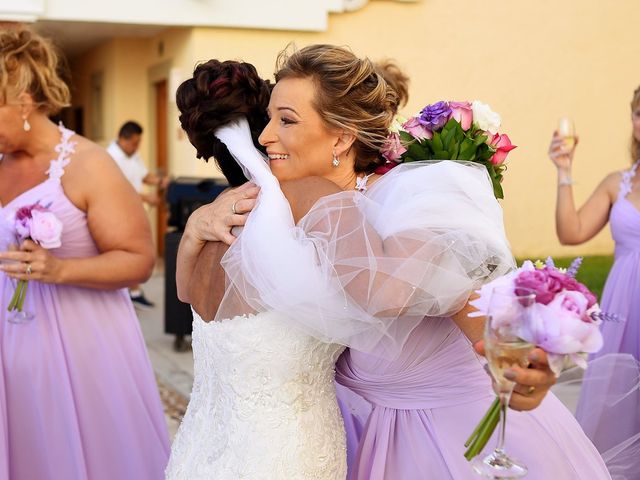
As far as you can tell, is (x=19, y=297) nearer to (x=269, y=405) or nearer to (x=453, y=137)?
(x=269, y=405)

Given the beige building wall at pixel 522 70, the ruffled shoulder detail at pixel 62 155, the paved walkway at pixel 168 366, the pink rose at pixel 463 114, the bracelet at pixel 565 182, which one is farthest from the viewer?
the beige building wall at pixel 522 70

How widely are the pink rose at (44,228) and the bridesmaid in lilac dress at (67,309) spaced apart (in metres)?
0.06

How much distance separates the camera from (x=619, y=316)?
4129mm

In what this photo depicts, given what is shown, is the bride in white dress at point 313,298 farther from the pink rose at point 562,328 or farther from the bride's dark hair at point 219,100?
the pink rose at point 562,328

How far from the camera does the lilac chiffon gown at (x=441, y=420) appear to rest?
260cm

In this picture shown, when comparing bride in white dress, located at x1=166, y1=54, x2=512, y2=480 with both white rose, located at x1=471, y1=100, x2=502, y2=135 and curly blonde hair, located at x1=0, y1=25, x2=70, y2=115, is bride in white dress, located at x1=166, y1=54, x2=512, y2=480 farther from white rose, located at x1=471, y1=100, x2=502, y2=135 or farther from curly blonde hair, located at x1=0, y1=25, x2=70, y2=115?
curly blonde hair, located at x1=0, y1=25, x2=70, y2=115

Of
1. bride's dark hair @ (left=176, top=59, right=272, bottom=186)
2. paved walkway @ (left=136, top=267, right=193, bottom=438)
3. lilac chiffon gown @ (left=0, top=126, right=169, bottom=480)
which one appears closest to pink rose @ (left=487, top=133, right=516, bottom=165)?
bride's dark hair @ (left=176, top=59, right=272, bottom=186)

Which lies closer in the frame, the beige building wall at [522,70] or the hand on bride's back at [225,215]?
the hand on bride's back at [225,215]

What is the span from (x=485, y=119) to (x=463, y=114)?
64mm

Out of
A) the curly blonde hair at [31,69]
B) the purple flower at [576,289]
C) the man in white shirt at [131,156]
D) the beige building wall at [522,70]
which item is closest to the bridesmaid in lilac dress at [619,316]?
the purple flower at [576,289]

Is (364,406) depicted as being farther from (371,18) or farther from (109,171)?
(371,18)

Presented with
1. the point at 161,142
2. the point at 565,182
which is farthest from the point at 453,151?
the point at 161,142

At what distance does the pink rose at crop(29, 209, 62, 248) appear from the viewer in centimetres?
368

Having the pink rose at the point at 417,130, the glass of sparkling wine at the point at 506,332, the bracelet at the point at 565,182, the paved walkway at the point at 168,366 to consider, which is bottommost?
the paved walkway at the point at 168,366
